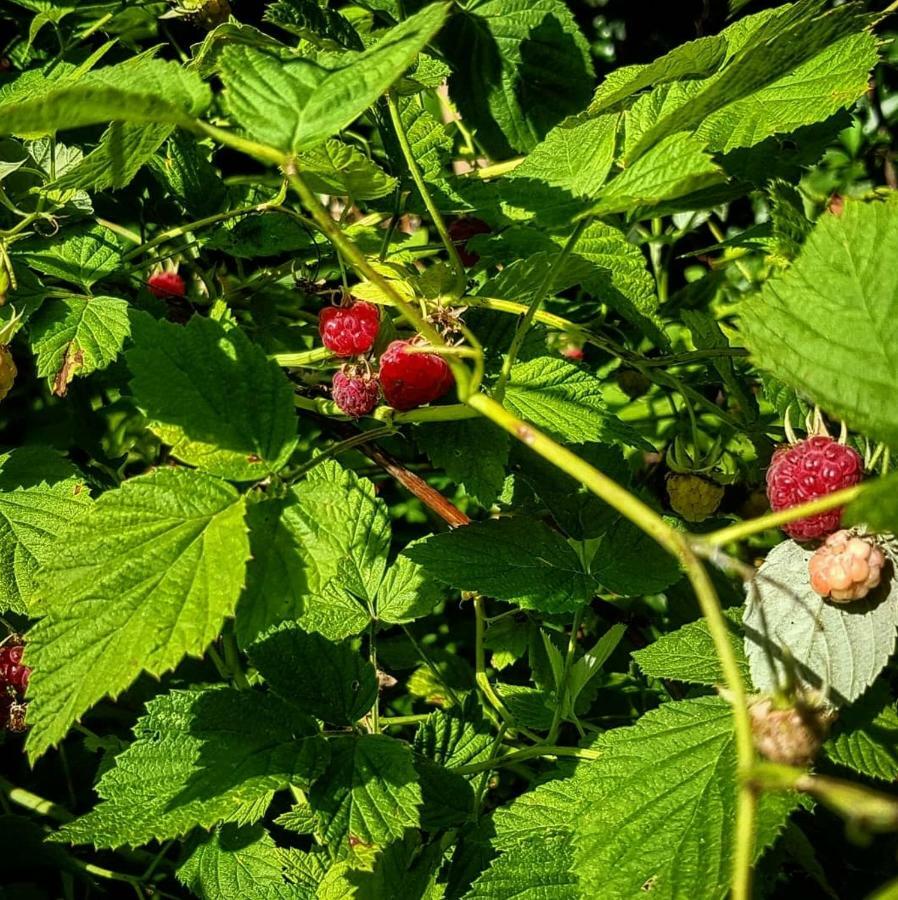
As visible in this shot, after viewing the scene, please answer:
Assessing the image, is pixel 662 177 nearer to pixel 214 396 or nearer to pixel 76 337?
pixel 214 396

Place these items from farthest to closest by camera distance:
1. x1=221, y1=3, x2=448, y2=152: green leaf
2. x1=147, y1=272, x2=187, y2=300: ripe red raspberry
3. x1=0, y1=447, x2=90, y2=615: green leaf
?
1. x1=147, y1=272, x2=187, y2=300: ripe red raspberry
2. x1=0, y1=447, x2=90, y2=615: green leaf
3. x1=221, y1=3, x2=448, y2=152: green leaf

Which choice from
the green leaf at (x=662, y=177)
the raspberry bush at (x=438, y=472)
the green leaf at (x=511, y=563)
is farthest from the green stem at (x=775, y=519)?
the green leaf at (x=511, y=563)

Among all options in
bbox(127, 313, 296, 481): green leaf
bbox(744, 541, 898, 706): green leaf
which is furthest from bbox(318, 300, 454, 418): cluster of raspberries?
bbox(744, 541, 898, 706): green leaf

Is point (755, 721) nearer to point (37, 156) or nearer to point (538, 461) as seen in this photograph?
point (538, 461)

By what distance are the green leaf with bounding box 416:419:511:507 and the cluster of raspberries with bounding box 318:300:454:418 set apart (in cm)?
5

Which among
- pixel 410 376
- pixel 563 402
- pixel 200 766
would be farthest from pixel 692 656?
pixel 200 766

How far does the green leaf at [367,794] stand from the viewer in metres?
1.10

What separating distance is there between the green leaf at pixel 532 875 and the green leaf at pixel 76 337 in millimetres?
691

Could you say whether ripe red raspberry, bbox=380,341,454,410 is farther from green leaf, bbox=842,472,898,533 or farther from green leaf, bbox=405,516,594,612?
green leaf, bbox=842,472,898,533

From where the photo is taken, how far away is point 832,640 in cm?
93

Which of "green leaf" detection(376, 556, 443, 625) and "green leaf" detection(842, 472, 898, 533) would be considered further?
"green leaf" detection(376, 556, 443, 625)

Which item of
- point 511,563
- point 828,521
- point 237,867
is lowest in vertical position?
point 237,867

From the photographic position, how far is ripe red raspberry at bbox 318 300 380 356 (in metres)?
1.15

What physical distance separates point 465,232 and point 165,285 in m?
0.45
